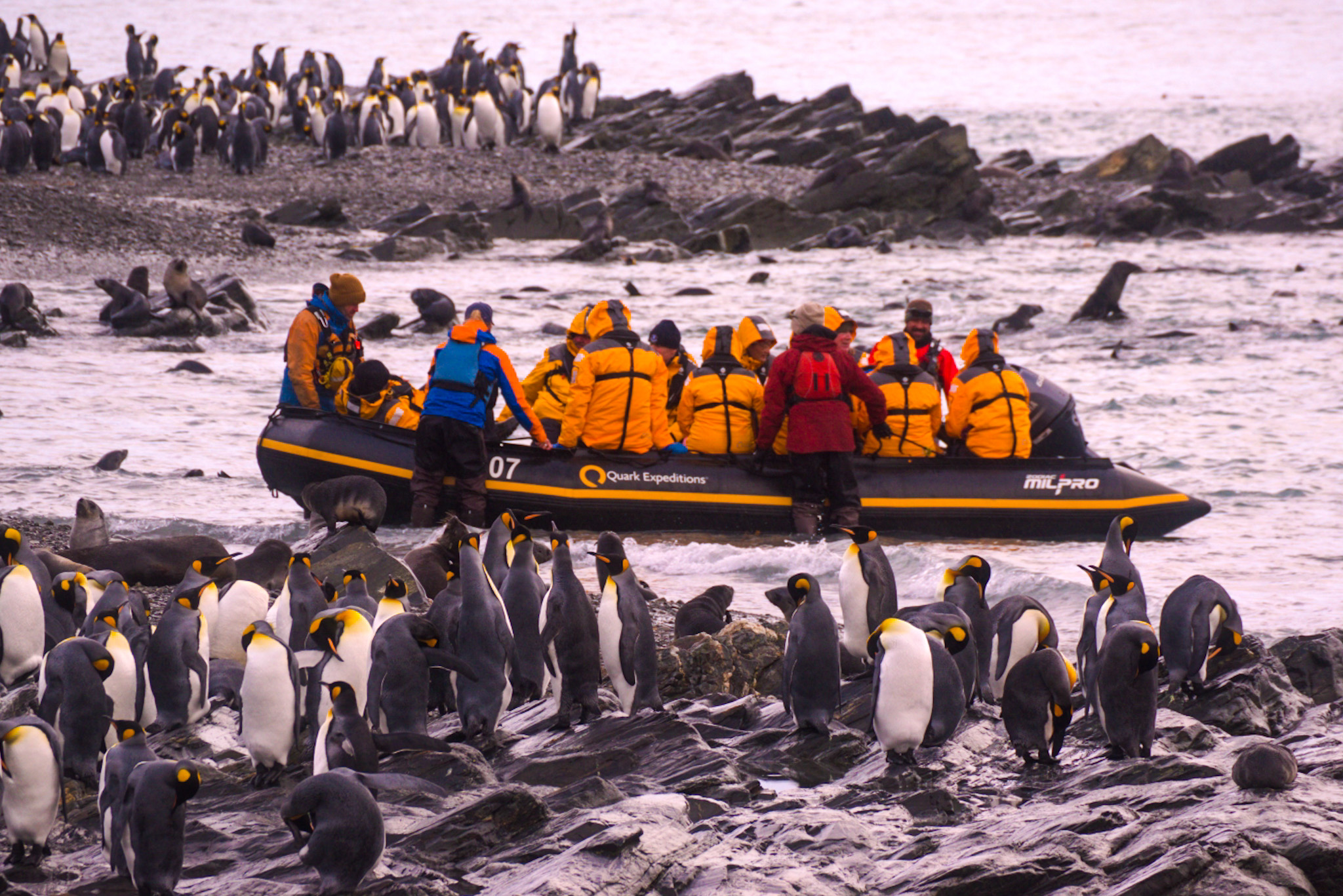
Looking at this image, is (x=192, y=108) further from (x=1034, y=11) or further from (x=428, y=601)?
(x=1034, y=11)

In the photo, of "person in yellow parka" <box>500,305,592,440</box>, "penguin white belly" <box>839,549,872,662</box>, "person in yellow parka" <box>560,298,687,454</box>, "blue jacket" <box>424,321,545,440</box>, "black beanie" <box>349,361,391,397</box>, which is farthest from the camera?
"person in yellow parka" <box>500,305,592,440</box>

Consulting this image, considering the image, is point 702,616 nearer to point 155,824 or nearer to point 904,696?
point 904,696

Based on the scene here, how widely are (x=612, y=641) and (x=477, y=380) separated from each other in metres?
3.37

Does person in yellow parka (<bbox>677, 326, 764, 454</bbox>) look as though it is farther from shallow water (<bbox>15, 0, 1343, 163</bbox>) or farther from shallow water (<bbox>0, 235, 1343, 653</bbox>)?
shallow water (<bbox>15, 0, 1343, 163</bbox>)

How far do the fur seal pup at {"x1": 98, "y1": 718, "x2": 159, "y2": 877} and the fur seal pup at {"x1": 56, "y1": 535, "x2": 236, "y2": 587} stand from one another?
10.0 feet

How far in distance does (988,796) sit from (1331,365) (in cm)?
1348

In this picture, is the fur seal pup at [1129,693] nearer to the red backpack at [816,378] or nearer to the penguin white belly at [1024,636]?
the penguin white belly at [1024,636]

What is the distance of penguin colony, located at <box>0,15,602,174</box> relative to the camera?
80.2ft

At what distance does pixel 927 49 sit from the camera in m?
82.5

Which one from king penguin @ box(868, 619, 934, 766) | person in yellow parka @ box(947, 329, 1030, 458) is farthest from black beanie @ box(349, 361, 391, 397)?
king penguin @ box(868, 619, 934, 766)

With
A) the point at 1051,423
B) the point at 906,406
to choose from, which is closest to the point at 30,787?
the point at 906,406

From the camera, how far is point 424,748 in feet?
14.8

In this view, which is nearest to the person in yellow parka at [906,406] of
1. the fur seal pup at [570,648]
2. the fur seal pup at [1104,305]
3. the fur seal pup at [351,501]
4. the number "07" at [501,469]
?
the number "07" at [501,469]

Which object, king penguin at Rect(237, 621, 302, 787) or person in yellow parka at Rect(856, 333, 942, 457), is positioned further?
person in yellow parka at Rect(856, 333, 942, 457)
